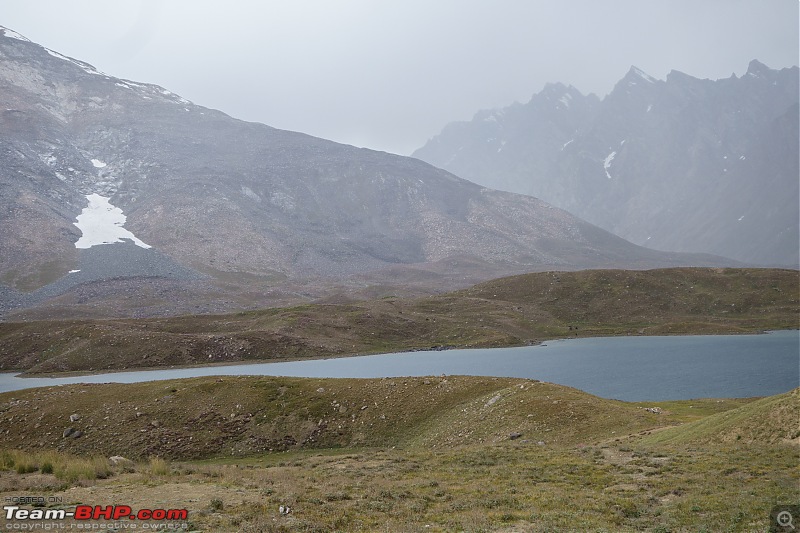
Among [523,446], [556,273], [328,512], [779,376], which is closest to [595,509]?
[328,512]

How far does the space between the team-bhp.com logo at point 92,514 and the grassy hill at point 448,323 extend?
3835 inches

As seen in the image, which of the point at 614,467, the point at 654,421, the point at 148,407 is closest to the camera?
the point at 614,467

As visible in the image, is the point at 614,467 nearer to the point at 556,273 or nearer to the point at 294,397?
the point at 294,397

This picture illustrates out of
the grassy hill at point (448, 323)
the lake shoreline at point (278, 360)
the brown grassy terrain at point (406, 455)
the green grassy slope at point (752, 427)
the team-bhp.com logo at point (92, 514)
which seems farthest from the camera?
the grassy hill at point (448, 323)

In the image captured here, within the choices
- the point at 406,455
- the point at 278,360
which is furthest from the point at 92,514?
the point at 278,360

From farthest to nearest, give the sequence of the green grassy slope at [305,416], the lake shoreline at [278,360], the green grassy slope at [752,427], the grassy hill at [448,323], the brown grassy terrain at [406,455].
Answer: the grassy hill at [448,323]
the lake shoreline at [278,360]
the green grassy slope at [305,416]
the green grassy slope at [752,427]
the brown grassy terrain at [406,455]

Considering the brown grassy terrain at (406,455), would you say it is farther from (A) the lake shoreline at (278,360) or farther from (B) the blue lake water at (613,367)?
(A) the lake shoreline at (278,360)

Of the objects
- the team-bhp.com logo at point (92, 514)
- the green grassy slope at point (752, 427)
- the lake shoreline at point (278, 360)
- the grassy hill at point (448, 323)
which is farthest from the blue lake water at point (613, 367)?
the team-bhp.com logo at point (92, 514)

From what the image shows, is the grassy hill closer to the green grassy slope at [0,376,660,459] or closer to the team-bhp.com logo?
the green grassy slope at [0,376,660,459]

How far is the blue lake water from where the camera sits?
7069 centimetres

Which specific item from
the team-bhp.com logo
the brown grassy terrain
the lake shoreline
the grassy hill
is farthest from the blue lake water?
the team-bhp.com logo

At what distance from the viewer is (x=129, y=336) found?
4761 inches

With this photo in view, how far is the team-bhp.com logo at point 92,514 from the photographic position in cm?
2094

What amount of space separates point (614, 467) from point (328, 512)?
54.3ft
